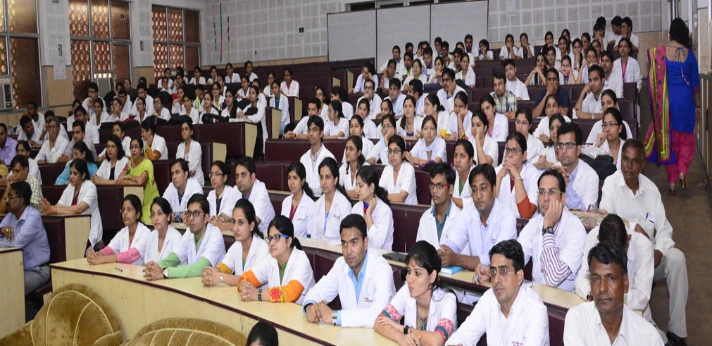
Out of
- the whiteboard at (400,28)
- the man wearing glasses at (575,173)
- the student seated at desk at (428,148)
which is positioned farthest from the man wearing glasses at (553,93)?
the whiteboard at (400,28)

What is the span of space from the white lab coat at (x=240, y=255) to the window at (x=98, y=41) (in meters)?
10.2

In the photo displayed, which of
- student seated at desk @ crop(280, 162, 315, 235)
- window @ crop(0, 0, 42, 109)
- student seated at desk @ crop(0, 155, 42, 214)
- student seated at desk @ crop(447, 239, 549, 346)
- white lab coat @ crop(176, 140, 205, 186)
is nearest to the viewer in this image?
student seated at desk @ crop(447, 239, 549, 346)

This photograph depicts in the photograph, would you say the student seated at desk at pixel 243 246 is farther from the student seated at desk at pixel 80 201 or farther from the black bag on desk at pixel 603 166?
the black bag on desk at pixel 603 166

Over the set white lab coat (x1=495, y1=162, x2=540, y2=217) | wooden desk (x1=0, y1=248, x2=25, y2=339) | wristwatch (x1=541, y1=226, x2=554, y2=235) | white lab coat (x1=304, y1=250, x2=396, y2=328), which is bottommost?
wooden desk (x1=0, y1=248, x2=25, y2=339)

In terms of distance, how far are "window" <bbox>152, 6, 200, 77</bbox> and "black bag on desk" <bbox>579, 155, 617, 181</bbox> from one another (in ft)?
39.6

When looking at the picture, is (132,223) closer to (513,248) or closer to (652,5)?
(513,248)

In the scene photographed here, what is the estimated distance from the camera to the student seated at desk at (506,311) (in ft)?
9.46

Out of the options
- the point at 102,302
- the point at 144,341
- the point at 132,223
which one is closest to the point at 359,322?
the point at 144,341

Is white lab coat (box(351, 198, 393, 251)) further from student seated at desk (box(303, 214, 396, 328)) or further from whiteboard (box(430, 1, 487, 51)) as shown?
whiteboard (box(430, 1, 487, 51))

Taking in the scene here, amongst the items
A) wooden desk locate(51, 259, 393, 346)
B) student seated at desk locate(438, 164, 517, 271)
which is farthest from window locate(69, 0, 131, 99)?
student seated at desk locate(438, 164, 517, 271)

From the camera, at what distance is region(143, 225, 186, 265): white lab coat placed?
15.8 feet

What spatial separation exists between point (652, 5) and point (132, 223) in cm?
1055

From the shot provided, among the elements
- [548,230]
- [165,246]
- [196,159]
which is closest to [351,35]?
[196,159]

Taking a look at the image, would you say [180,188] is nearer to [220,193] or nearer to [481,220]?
[220,193]
